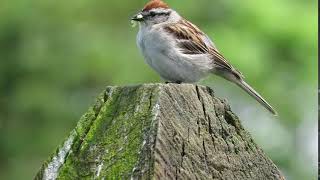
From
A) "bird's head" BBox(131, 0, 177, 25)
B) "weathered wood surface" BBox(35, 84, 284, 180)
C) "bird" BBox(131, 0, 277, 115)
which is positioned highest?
"weathered wood surface" BBox(35, 84, 284, 180)

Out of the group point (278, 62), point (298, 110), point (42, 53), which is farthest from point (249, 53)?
point (42, 53)

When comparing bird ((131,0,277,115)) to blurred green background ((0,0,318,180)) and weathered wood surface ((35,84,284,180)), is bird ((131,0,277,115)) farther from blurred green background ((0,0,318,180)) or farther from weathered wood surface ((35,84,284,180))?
blurred green background ((0,0,318,180))

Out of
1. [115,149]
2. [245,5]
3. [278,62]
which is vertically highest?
[115,149]

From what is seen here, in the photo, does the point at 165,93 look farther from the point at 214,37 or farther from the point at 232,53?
the point at 214,37

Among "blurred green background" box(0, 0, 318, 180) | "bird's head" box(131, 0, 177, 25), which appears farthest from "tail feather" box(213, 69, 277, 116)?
"blurred green background" box(0, 0, 318, 180)

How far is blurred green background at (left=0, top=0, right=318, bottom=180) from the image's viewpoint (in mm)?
9992

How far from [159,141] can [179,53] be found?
2490 mm

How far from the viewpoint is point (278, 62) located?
377 inches

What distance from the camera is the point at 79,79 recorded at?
10562 millimetres

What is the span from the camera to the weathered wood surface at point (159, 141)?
7.56 ft

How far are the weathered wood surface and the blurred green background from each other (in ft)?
22.8

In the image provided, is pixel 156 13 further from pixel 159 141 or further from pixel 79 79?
pixel 79 79

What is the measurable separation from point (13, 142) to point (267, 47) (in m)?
3.43

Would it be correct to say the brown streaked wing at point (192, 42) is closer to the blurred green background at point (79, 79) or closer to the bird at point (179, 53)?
the bird at point (179, 53)
